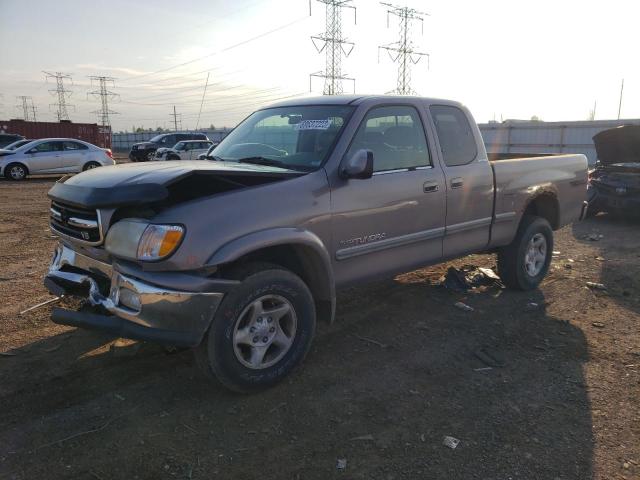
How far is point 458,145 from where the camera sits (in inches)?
191

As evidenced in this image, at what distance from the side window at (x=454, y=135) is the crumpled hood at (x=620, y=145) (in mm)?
7634

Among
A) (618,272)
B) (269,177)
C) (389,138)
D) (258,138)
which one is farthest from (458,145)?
(618,272)

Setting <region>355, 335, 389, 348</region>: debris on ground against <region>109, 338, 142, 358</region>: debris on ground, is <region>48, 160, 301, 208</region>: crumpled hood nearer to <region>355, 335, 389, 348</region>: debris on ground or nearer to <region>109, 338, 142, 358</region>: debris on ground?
<region>109, 338, 142, 358</region>: debris on ground

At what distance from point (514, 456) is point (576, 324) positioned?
2.43 m

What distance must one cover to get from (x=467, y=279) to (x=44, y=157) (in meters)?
18.0

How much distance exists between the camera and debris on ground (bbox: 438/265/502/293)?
5.79m

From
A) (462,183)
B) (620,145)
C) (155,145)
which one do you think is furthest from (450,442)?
(155,145)

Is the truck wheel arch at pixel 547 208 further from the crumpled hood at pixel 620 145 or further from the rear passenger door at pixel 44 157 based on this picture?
the rear passenger door at pixel 44 157

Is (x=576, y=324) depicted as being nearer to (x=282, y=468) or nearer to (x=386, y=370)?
(x=386, y=370)

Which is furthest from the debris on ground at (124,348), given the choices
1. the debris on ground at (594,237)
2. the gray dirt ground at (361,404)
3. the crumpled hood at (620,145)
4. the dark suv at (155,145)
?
the dark suv at (155,145)

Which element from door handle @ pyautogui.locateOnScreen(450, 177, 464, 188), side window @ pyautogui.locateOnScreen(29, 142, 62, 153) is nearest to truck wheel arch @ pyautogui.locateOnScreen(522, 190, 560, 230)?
door handle @ pyautogui.locateOnScreen(450, 177, 464, 188)

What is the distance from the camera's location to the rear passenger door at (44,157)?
61.8 feet

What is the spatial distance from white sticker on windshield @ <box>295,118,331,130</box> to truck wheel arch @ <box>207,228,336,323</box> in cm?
103

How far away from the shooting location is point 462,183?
4.71 metres
